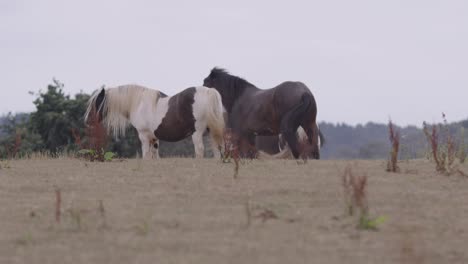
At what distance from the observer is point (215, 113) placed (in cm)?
1438

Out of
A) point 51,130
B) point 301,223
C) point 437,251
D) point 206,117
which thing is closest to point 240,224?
point 301,223

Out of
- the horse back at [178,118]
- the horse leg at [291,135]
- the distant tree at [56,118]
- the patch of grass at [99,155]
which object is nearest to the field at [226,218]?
the patch of grass at [99,155]

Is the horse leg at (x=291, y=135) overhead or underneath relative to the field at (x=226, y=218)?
overhead

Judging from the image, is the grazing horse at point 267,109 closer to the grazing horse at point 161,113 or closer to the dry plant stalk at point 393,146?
the grazing horse at point 161,113

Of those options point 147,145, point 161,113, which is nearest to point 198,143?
point 161,113

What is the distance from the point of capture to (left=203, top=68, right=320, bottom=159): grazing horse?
43.0ft

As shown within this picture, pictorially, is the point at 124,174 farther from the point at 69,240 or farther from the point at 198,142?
the point at 198,142

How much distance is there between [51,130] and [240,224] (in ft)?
91.1

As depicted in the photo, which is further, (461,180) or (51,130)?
(51,130)

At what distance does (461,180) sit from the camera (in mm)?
8625

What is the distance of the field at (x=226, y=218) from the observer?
4961 mm

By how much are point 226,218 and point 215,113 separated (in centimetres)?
837

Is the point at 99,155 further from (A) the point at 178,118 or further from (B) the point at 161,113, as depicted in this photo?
(B) the point at 161,113

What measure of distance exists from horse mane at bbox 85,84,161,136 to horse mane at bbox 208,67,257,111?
4.61 feet
